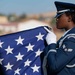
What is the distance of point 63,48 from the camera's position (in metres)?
4.66

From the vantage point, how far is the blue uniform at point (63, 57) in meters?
4.64

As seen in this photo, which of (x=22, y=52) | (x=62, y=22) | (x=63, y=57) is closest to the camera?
(x=63, y=57)

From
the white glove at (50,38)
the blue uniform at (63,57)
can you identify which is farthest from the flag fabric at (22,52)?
the blue uniform at (63,57)

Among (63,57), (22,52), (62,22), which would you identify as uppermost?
(62,22)

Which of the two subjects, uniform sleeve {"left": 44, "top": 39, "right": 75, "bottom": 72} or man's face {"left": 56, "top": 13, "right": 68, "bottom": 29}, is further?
man's face {"left": 56, "top": 13, "right": 68, "bottom": 29}

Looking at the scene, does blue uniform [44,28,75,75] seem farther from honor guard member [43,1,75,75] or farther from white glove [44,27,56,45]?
white glove [44,27,56,45]

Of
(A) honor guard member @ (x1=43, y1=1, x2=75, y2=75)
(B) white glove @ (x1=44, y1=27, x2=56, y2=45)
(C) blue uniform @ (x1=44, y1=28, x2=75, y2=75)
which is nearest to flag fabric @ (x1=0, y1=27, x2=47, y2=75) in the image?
(B) white glove @ (x1=44, y1=27, x2=56, y2=45)

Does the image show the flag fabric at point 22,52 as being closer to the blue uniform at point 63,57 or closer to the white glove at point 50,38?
the white glove at point 50,38

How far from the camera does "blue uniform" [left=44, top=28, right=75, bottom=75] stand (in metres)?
4.64

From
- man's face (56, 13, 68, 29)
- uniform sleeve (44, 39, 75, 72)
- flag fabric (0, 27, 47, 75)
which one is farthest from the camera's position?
flag fabric (0, 27, 47, 75)

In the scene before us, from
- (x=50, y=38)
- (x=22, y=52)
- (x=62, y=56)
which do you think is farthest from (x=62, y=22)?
(x=22, y=52)

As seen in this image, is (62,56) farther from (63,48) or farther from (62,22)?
(62,22)

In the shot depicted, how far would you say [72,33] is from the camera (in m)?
4.72

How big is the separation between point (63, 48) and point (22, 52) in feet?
2.51
